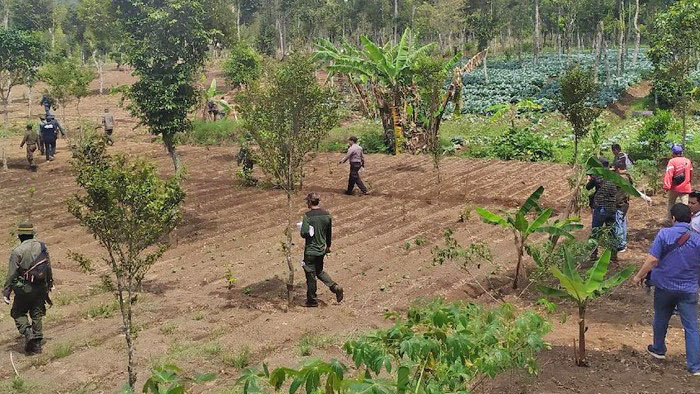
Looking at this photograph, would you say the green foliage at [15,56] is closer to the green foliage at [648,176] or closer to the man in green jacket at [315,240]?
the man in green jacket at [315,240]

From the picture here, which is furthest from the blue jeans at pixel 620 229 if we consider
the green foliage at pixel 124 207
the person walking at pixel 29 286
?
the person walking at pixel 29 286

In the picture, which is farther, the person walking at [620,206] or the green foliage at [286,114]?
the person walking at [620,206]

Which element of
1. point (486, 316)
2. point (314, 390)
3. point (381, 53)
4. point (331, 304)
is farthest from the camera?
point (381, 53)

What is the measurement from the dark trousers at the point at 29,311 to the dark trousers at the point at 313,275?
10.8ft

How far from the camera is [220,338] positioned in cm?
773

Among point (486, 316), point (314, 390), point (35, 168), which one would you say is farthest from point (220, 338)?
point (35, 168)

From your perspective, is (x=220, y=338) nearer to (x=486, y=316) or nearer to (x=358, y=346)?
(x=486, y=316)

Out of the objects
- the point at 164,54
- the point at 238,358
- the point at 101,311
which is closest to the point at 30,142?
the point at 164,54

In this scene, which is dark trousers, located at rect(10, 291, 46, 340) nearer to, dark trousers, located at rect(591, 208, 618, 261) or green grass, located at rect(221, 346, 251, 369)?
green grass, located at rect(221, 346, 251, 369)

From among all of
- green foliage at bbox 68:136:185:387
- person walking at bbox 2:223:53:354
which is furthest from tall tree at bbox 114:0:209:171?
green foliage at bbox 68:136:185:387

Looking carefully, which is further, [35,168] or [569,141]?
[569,141]

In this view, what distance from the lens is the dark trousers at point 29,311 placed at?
7.37m

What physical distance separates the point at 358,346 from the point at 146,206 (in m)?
3.57

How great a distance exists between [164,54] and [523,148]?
Result: 1306 centimetres
